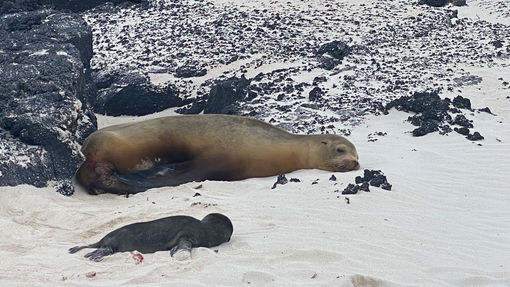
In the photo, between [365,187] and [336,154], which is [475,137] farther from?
[365,187]

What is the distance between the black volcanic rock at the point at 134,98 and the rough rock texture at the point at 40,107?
1.85 metres

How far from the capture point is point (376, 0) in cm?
1791

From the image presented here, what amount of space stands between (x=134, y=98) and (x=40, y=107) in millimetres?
4015

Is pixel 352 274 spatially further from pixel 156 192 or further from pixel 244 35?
pixel 244 35

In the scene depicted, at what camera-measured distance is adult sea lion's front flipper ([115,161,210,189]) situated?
26.9ft

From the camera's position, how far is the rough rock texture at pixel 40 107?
7625mm

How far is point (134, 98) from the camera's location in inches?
481

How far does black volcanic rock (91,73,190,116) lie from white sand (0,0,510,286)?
4.31m

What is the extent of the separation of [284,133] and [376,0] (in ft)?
32.3

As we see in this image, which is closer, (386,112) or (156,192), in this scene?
(156,192)

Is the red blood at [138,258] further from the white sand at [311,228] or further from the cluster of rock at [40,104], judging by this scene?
the cluster of rock at [40,104]

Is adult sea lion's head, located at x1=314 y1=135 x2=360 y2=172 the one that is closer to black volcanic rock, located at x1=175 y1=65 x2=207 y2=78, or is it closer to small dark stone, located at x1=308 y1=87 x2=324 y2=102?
small dark stone, located at x1=308 y1=87 x2=324 y2=102

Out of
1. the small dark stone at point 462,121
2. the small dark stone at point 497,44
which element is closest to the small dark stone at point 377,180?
the small dark stone at point 462,121

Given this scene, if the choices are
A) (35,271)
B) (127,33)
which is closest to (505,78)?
(127,33)
